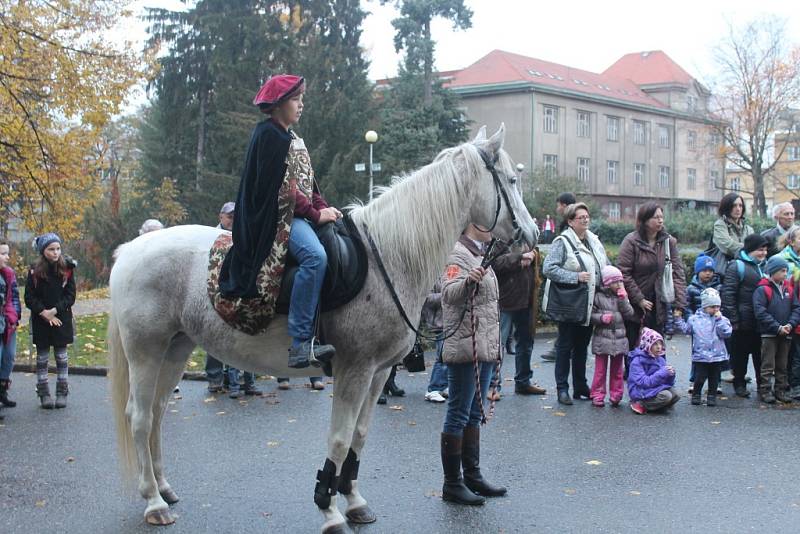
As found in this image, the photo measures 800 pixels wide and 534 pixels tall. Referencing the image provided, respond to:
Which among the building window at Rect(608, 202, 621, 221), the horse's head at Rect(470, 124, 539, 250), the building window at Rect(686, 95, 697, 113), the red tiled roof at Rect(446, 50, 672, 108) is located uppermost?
the red tiled roof at Rect(446, 50, 672, 108)

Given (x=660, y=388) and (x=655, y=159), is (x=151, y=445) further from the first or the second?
(x=655, y=159)

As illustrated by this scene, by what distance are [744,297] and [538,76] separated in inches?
2018

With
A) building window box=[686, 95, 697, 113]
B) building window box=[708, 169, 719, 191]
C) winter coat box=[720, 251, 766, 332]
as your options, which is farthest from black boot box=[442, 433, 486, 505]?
building window box=[708, 169, 719, 191]

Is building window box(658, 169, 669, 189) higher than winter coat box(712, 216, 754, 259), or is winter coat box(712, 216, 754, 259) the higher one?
building window box(658, 169, 669, 189)

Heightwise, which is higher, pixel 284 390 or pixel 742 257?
pixel 742 257

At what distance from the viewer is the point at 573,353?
9297 mm

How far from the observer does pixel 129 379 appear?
5.55 meters

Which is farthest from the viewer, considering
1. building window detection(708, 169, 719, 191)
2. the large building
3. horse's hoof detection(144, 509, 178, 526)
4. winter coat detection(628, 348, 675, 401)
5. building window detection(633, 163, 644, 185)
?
building window detection(708, 169, 719, 191)

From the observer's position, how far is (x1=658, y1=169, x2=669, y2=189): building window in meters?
65.9

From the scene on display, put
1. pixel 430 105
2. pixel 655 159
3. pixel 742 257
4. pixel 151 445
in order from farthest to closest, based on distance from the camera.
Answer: pixel 655 159, pixel 430 105, pixel 742 257, pixel 151 445

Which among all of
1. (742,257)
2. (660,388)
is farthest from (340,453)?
(742,257)

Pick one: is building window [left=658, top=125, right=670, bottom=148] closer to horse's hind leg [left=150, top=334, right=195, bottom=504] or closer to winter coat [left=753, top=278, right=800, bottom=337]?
winter coat [left=753, top=278, right=800, bottom=337]

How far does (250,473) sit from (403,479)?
1.21m

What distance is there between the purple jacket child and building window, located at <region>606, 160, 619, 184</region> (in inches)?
2138
